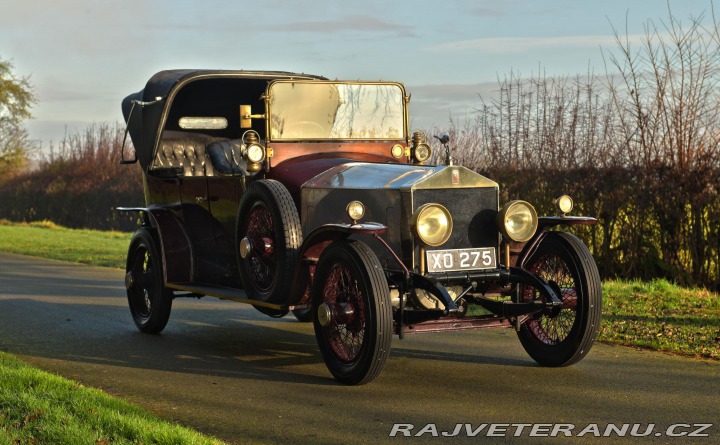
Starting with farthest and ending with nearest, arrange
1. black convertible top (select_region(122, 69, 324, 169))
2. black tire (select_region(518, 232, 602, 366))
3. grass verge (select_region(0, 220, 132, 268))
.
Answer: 1. grass verge (select_region(0, 220, 132, 268))
2. black convertible top (select_region(122, 69, 324, 169))
3. black tire (select_region(518, 232, 602, 366))

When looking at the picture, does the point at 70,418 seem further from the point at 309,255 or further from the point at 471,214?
the point at 471,214

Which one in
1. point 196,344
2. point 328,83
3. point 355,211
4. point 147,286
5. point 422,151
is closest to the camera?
point 355,211

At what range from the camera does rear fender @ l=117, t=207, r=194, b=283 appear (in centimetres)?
921

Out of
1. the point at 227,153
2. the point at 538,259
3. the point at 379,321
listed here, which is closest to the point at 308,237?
the point at 379,321

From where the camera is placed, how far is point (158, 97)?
9750 millimetres

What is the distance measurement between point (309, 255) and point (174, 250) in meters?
2.13

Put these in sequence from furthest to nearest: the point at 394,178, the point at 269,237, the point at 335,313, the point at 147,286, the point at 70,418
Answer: the point at 147,286 < the point at 269,237 < the point at 394,178 < the point at 335,313 < the point at 70,418

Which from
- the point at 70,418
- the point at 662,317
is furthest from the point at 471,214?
the point at 662,317

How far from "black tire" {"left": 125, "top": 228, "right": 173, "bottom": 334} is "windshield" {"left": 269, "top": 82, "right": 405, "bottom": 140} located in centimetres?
173

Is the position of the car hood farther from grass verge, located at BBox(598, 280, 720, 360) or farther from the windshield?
grass verge, located at BBox(598, 280, 720, 360)

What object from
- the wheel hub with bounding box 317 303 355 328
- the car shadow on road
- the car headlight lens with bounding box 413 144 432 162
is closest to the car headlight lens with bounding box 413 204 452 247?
the wheel hub with bounding box 317 303 355 328

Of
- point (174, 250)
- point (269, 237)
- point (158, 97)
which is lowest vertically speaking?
point (174, 250)

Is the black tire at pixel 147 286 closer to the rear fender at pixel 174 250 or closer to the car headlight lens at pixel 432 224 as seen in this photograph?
the rear fender at pixel 174 250

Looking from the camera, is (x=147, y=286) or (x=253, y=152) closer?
(x=253, y=152)
